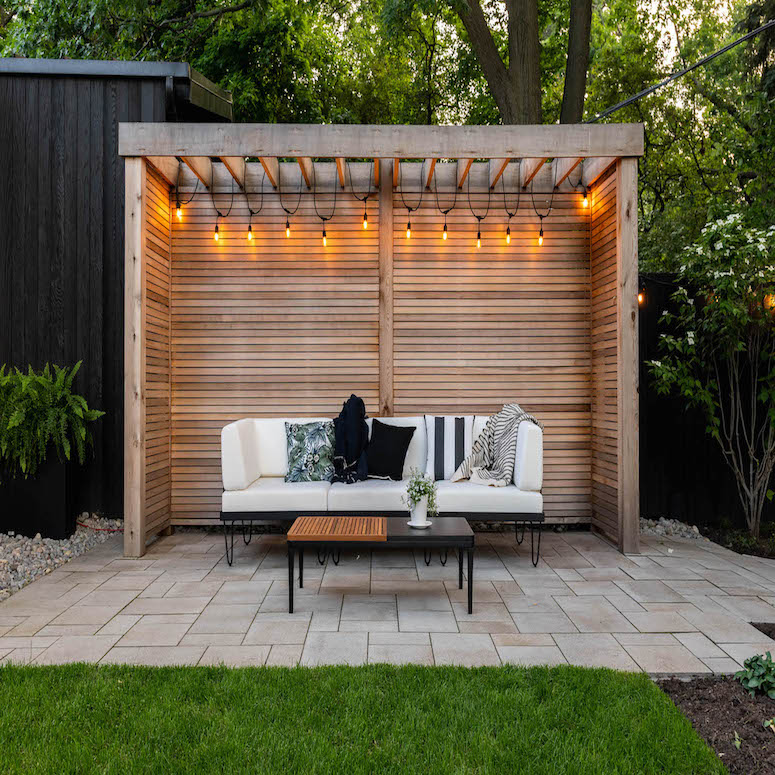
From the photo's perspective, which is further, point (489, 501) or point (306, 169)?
point (306, 169)

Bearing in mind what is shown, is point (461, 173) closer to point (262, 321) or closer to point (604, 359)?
point (604, 359)

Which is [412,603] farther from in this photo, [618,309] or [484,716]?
[618,309]

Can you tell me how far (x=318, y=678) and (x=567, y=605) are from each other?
1.64 metres

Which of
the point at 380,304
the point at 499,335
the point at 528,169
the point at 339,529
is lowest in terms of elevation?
the point at 339,529

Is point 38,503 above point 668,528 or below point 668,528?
above

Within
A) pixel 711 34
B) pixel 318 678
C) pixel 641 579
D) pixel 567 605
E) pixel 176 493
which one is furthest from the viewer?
pixel 711 34

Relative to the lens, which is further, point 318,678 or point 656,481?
point 656,481

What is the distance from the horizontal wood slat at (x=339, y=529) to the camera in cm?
346

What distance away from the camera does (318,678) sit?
2.67 metres

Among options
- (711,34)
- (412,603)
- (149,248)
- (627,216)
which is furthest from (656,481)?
(711,34)

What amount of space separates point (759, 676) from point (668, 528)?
315 cm

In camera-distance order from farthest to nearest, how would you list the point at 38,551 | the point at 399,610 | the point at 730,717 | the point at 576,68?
the point at 576,68
the point at 38,551
the point at 399,610
the point at 730,717

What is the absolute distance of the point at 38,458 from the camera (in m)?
5.09

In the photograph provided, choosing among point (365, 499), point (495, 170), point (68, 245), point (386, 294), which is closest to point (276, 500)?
point (365, 499)
